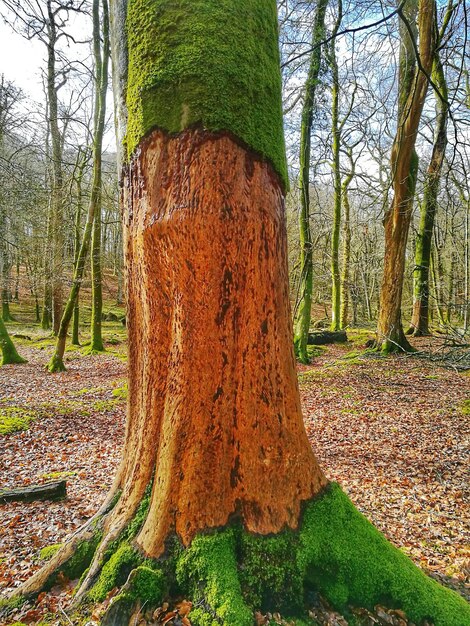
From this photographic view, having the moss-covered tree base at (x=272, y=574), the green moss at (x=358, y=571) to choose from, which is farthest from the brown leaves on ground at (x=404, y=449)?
the moss-covered tree base at (x=272, y=574)

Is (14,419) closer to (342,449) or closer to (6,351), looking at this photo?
(342,449)

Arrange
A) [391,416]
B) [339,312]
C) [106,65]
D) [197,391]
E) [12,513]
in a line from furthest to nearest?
[339,312]
[106,65]
[391,416]
[12,513]
[197,391]

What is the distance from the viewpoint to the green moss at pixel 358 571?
1.98 metres

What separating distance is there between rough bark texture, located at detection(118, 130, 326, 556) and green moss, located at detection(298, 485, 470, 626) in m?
0.19

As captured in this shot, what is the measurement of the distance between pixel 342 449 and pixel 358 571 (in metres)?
3.73

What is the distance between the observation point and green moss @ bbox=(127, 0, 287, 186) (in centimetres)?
186

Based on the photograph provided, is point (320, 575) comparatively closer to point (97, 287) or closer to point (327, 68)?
point (327, 68)

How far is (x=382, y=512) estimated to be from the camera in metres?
3.90

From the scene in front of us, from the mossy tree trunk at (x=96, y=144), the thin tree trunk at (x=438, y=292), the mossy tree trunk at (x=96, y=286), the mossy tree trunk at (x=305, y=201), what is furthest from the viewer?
the mossy tree trunk at (x=96, y=286)

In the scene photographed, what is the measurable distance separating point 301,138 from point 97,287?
28.7 ft

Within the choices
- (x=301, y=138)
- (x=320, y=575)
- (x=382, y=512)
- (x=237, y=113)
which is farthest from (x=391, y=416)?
(x=301, y=138)

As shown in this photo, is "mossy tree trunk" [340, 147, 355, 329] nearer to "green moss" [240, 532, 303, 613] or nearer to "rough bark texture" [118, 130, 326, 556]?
"rough bark texture" [118, 130, 326, 556]

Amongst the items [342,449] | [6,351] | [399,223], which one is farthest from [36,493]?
[399,223]

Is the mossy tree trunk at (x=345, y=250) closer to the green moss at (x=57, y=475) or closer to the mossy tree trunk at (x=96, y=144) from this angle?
the mossy tree trunk at (x=96, y=144)
